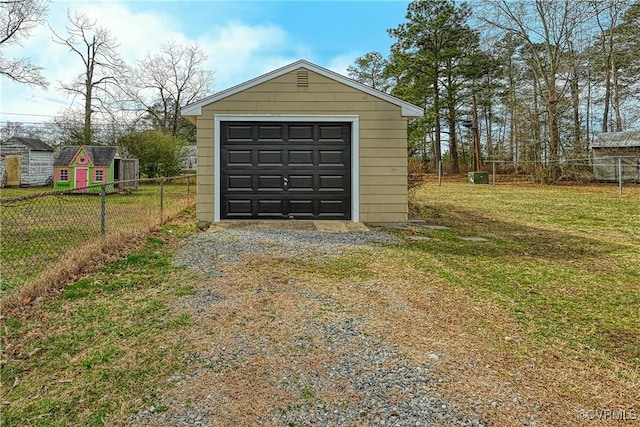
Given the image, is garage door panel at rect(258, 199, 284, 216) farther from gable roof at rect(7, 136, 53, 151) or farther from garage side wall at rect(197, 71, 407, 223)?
gable roof at rect(7, 136, 53, 151)

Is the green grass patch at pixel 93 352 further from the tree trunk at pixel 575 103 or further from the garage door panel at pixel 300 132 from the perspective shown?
the tree trunk at pixel 575 103

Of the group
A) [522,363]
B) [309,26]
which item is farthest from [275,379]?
[309,26]

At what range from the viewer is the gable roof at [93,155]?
16219 millimetres

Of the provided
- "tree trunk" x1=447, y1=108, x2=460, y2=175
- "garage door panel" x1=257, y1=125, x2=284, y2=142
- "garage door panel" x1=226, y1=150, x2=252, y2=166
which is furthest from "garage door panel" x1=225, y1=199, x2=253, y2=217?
"tree trunk" x1=447, y1=108, x2=460, y2=175

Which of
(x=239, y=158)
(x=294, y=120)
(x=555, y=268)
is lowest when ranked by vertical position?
(x=555, y=268)

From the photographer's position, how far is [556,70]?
67.1 feet

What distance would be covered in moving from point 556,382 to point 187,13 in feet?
31.5

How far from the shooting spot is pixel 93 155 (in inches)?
647

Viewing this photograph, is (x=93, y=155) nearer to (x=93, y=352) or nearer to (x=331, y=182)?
(x=331, y=182)

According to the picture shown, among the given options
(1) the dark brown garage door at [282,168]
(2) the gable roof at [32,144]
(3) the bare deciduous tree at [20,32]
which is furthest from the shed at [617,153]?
(2) the gable roof at [32,144]

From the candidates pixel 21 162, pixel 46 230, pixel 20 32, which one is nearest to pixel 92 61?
pixel 20 32

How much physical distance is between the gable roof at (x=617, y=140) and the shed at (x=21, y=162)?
29.0 m

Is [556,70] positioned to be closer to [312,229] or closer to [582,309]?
[312,229]

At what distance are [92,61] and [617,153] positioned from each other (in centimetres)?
3006
